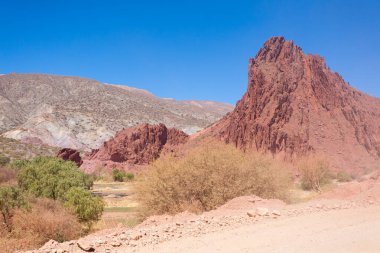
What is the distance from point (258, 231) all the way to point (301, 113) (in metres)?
50.9

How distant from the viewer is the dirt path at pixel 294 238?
1003cm

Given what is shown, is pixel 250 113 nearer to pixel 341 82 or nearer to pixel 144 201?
pixel 341 82

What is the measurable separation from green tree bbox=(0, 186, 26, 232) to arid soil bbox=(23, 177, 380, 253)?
949 centimetres

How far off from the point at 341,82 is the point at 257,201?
58.6 m

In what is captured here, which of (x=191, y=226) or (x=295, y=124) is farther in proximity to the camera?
(x=295, y=124)

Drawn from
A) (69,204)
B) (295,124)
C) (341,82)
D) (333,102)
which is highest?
(341,82)

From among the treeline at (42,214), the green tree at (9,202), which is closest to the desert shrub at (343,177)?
the treeline at (42,214)

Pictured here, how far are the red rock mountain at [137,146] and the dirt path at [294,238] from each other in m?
73.2

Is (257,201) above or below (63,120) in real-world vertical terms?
below

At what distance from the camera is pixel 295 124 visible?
59.8 metres

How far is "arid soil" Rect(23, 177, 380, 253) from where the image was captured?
410 inches

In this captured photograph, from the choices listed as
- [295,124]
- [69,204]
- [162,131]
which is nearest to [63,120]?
[162,131]

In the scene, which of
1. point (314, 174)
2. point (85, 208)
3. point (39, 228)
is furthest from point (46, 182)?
point (314, 174)

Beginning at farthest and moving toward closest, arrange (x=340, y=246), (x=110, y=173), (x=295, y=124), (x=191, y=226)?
(x=110, y=173) → (x=295, y=124) → (x=191, y=226) → (x=340, y=246)
